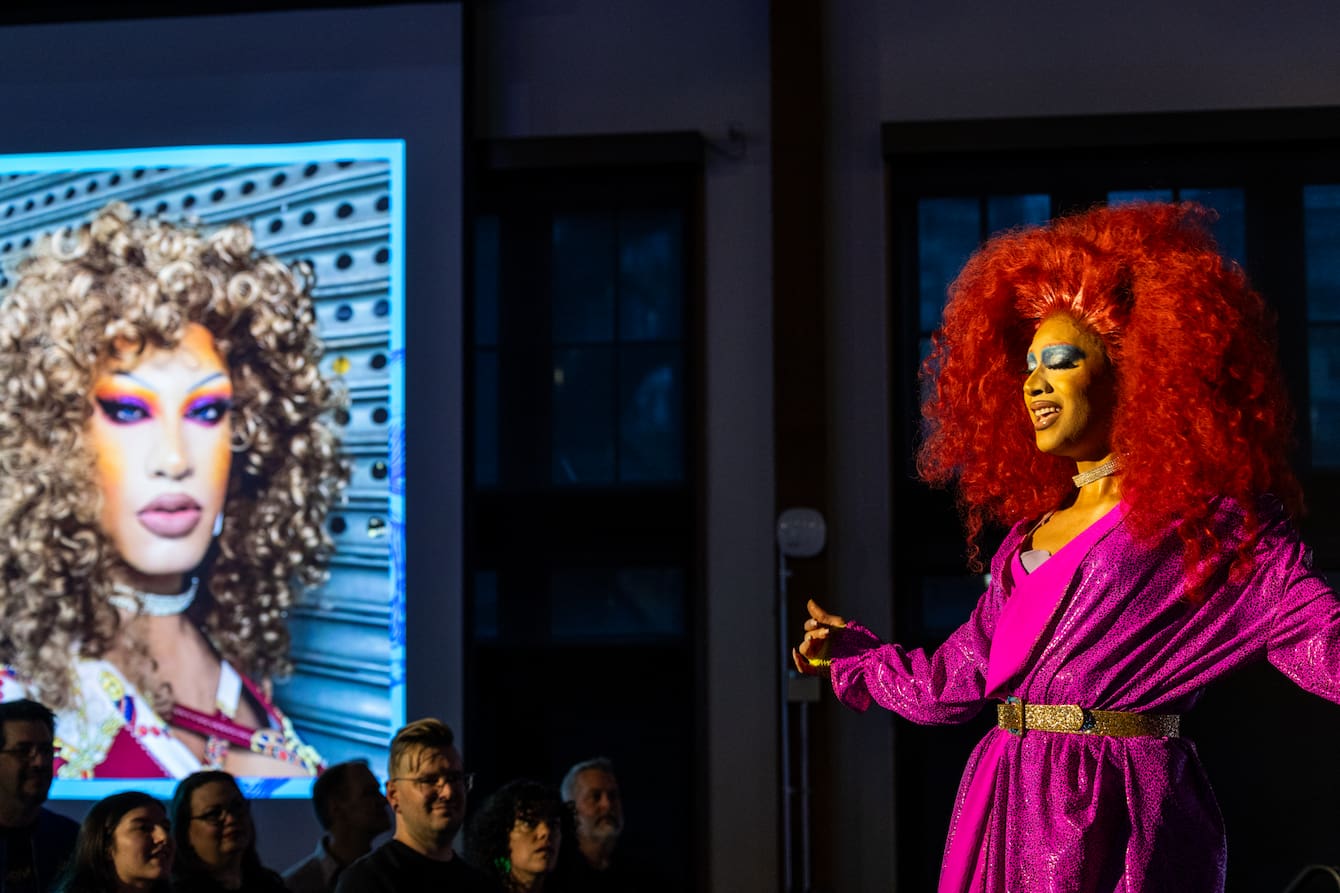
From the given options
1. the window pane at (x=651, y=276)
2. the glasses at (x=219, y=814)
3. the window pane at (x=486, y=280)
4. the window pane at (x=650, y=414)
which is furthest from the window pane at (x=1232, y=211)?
the glasses at (x=219, y=814)

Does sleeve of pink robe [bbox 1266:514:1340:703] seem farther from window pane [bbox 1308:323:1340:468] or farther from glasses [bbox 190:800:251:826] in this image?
window pane [bbox 1308:323:1340:468]

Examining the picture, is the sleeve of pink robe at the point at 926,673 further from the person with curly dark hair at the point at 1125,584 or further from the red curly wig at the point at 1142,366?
the red curly wig at the point at 1142,366

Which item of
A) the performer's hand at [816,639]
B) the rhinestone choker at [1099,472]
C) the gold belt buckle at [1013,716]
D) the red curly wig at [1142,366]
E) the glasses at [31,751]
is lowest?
the glasses at [31,751]

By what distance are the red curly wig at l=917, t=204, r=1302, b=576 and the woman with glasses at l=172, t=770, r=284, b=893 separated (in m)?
2.11

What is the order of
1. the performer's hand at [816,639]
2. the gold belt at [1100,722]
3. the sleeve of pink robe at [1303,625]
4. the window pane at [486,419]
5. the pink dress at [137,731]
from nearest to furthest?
the sleeve of pink robe at [1303,625] < the gold belt at [1100,722] < the performer's hand at [816,639] < the pink dress at [137,731] < the window pane at [486,419]

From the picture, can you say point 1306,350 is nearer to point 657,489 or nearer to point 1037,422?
point 657,489

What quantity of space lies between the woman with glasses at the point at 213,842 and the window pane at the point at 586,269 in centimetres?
277

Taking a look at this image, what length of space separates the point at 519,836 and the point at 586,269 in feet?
9.28

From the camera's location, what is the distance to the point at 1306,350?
5.84m

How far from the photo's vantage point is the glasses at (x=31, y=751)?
12.6 ft

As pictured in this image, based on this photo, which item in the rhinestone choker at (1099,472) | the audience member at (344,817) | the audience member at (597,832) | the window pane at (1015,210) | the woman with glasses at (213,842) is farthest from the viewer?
the window pane at (1015,210)

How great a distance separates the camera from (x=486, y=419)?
6117 millimetres

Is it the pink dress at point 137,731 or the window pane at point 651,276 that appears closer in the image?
the pink dress at point 137,731

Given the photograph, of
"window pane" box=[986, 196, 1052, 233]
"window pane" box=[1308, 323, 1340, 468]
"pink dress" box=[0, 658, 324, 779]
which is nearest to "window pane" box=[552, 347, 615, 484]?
"pink dress" box=[0, 658, 324, 779]
